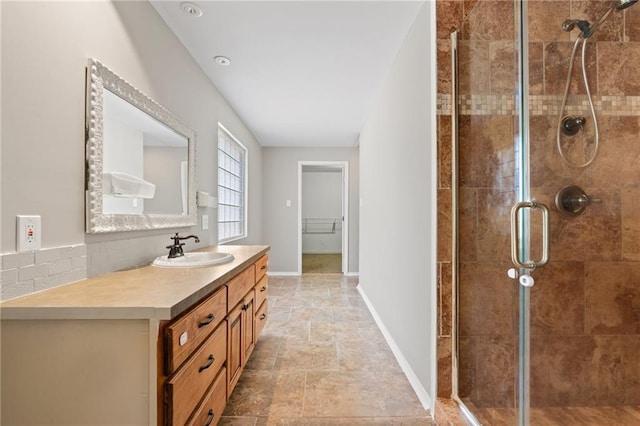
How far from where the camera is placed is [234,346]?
1.58 meters

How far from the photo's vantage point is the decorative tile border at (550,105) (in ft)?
4.88

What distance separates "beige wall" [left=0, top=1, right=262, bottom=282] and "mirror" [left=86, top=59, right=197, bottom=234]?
0.15ft

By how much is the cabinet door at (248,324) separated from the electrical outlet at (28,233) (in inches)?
40.9

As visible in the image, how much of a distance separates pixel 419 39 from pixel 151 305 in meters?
1.97

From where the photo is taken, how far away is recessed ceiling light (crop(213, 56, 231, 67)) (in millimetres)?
2248

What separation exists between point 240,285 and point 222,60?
1769 mm

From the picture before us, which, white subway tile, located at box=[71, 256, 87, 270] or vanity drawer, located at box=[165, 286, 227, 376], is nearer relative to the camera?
vanity drawer, located at box=[165, 286, 227, 376]

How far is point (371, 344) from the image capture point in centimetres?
243

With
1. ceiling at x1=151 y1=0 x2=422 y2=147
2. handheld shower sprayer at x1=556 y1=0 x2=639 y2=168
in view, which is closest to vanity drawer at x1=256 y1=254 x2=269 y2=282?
ceiling at x1=151 y1=0 x2=422 y2=147

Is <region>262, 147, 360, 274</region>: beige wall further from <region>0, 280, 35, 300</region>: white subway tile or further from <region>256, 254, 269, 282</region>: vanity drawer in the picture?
<region>0, 280, 35, 300</region>: white subway tile

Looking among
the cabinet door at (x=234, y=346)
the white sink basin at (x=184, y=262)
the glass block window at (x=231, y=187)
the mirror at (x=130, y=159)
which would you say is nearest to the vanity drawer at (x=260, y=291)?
the cabinet door at (x=234, y=346)

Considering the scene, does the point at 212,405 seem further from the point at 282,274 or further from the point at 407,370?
the point at 282,274

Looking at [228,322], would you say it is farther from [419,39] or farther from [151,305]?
[419,39]

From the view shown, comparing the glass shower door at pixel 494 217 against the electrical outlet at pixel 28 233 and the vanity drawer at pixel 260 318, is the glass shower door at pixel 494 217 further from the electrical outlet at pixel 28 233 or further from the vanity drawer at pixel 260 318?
the electrical outlet at pixel 28 233
